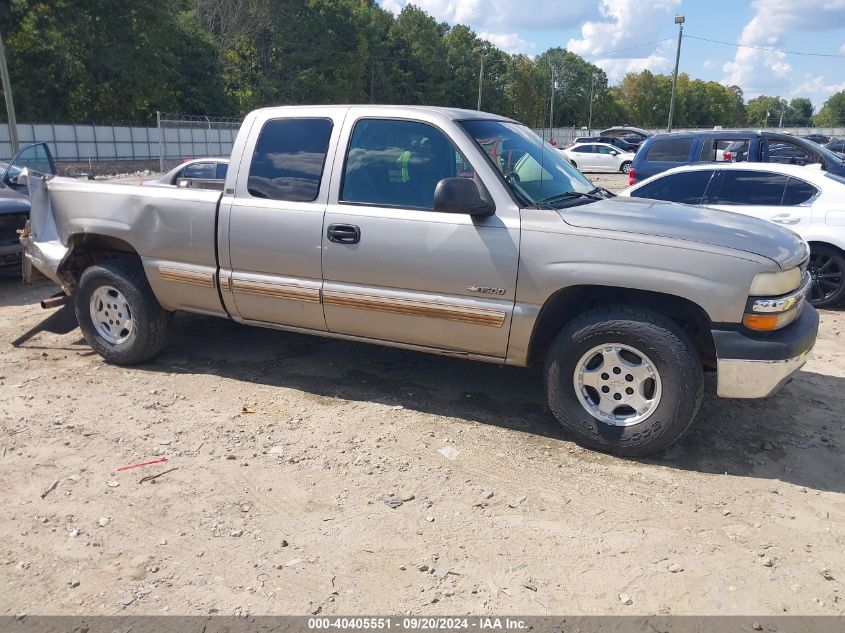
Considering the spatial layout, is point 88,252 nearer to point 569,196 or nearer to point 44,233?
point 44,233

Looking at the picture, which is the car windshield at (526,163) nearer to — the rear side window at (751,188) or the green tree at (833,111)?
the rear side window at (751,188)

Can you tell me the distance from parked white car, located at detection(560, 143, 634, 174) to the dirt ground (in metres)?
27.2

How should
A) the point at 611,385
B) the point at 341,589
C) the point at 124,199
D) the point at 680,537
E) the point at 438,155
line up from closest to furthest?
the point at 341,589 < the point at 680,537 < the point at 611,385 < the point at 438,155 < the point at 124,199

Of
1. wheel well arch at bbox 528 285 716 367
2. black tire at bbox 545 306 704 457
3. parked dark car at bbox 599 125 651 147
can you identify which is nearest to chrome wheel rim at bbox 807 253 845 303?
wheel well arch at bbox 528 285 716 367

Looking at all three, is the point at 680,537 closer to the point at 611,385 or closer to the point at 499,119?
the point at 611,385

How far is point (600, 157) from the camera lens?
1249 inches

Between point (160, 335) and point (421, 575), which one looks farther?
point (160, 335)

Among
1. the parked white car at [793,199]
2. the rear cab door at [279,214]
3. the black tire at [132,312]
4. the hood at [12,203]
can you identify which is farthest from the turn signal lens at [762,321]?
the hood at [12,203]

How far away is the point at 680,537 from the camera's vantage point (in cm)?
342

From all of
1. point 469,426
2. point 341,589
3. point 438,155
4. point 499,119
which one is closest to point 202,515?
point 341,589

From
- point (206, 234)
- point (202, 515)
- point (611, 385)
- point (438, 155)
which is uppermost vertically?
point (438, 155)

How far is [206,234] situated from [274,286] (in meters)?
0.65

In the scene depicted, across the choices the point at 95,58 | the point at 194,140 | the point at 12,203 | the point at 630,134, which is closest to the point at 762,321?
the point at 12,203

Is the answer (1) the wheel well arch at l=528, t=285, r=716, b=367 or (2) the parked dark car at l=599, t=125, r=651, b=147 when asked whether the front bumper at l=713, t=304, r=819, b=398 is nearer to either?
(1) the wheel well arch at l=528, t=285, r=716, b=367
